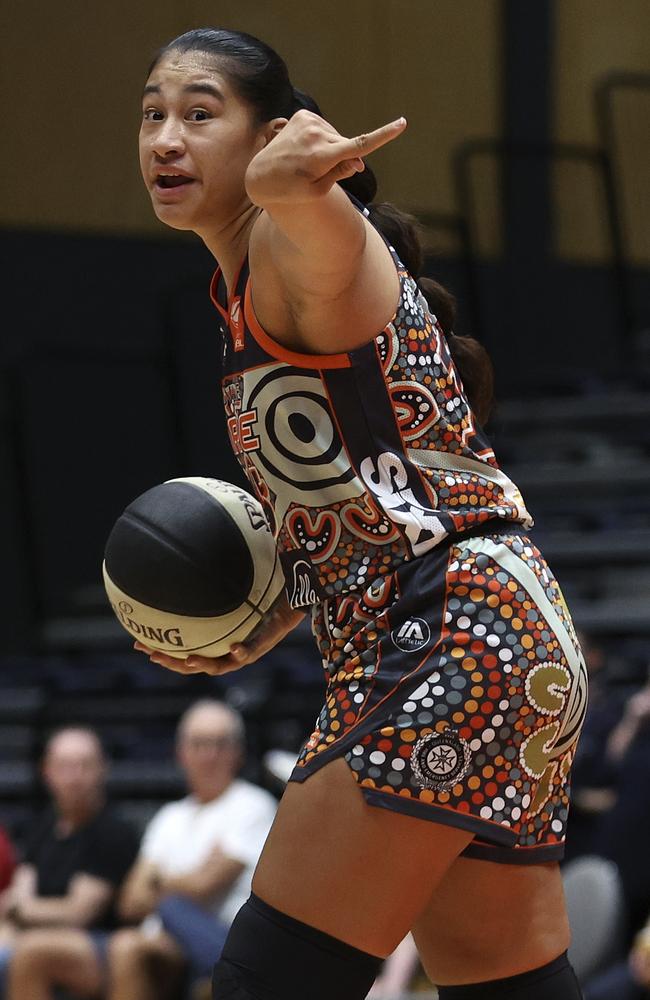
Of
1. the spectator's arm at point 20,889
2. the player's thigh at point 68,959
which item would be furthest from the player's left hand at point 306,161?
the spectator's arm at point 20,889

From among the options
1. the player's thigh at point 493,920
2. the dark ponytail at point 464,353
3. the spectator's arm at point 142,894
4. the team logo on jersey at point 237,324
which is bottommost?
the spectator's arm at point 142,894

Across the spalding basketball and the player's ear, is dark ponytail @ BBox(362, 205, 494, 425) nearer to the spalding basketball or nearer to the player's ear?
the player's ear

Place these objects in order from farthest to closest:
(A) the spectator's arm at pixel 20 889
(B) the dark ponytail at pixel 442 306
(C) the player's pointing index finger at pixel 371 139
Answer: (A) the spectator's arm at pixel 20 889 < (B) the dark ponytail at pixel 442 306 < (C) the player's pointing index finger at pixel 371 139

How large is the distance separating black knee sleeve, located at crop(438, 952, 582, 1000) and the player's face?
1219 mm

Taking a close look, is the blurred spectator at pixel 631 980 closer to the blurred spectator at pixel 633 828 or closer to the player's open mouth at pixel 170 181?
the blurred spectator at pixel 633 828

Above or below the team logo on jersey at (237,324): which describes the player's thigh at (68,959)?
below

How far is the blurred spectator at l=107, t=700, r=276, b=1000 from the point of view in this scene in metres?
5.55

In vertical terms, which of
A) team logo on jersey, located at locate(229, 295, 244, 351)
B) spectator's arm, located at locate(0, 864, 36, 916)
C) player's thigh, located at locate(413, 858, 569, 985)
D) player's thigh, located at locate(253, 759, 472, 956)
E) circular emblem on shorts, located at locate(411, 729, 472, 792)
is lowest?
spectator's arm, located at locate(0, 864, 36, 916)

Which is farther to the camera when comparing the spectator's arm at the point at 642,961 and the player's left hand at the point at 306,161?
the spectator's arm at the point at 642,961

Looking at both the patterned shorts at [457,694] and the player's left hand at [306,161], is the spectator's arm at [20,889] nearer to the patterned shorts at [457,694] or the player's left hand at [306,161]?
the patterned shorts at [457,694]

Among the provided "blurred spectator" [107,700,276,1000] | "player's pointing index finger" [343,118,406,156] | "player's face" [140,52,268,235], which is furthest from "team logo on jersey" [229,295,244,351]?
"blurred spectator" [107,700,276,1000]

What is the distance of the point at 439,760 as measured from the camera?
8.10 feet

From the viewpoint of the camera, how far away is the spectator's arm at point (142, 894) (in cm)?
590


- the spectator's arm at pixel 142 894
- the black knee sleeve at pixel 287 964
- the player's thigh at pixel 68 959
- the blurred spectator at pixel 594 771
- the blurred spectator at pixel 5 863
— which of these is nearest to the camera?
the black knee sleeve at pixel 287 964
